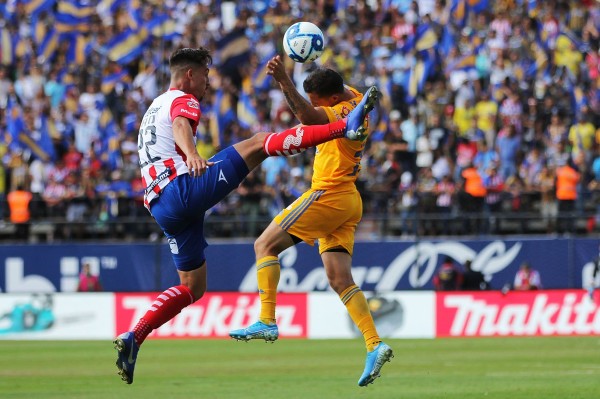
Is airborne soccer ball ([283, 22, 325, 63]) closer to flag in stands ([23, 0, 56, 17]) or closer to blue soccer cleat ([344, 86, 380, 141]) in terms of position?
blue soccer cleat ([344, 86, 380, 141])

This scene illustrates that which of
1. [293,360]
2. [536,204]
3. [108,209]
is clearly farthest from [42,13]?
[293,360]

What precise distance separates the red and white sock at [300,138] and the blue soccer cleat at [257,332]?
5.26ft

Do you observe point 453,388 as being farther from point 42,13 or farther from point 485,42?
point 42,13

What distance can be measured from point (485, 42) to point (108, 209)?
350 inches

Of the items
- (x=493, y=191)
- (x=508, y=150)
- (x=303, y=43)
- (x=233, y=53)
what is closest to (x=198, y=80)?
(x=303, y=43)

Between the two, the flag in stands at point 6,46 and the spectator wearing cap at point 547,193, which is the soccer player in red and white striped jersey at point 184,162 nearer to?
the spectator wearing cap at point 547,193

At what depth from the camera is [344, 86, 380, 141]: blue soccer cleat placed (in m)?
10.7

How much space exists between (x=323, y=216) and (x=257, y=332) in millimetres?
1303

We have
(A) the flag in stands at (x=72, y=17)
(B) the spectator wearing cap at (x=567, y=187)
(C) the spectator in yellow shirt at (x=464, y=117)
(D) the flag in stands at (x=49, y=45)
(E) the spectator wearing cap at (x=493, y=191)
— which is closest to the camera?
(B) the spectator wearing cap at (x=567, y=187)

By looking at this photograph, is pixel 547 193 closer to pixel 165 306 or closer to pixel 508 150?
pixel 508 150

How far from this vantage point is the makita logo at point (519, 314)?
21828mm

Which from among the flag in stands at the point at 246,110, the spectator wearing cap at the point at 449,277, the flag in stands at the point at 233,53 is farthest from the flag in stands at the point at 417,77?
the spectator wearing cap at the point at 449,277

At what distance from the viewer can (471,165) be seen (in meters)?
25.0

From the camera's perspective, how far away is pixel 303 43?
1147 centimetres
